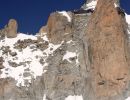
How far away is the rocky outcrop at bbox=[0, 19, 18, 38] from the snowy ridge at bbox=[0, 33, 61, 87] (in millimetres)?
1055

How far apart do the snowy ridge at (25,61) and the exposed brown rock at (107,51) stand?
42.9 ft

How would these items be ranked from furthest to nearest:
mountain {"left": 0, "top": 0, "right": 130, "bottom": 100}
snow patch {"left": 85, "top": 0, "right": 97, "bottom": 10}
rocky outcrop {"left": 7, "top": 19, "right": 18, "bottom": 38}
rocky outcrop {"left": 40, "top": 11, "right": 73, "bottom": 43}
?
rocky outcrop {"left": 7, "top": 19, "right": 18, "bottom": 38} → snow patch {"left": 85, "top": 0, "right": 97, "bottom": 10} → rocky outcrop {"left": 40, "top": 11, "right": 73, "bottom": 43} → mountain {"left": 0, "top": 0, "right": 130, "bottom": 100}

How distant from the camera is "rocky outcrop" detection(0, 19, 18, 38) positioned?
125438 mm

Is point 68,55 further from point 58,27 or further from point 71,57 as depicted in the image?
point 58,27

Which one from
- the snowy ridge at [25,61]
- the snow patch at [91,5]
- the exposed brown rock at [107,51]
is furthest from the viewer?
the snow patch at [91,5]

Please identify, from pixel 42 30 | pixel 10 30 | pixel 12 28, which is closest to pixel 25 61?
pixel 10 30

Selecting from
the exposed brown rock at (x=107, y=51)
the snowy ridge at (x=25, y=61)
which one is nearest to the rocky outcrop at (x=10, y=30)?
the snowy ridge at (x=25, y=61)

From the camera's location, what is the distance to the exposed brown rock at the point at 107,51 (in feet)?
337

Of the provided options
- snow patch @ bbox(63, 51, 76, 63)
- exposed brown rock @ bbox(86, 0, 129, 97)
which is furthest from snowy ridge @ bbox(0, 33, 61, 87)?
exposed brown rock @ bbox(86, 0, 129, 97)

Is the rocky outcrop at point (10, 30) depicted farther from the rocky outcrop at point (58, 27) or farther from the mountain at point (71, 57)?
the rocky outcrop at point (58, 27)

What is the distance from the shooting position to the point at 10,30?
125500mm

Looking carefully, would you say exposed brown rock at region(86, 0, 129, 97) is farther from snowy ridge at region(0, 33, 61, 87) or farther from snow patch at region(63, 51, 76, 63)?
snowy ridge at region(0, 33, 61, 87)

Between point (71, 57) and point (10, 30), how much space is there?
1938 centimetres

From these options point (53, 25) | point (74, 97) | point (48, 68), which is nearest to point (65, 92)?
point (74, 97)
